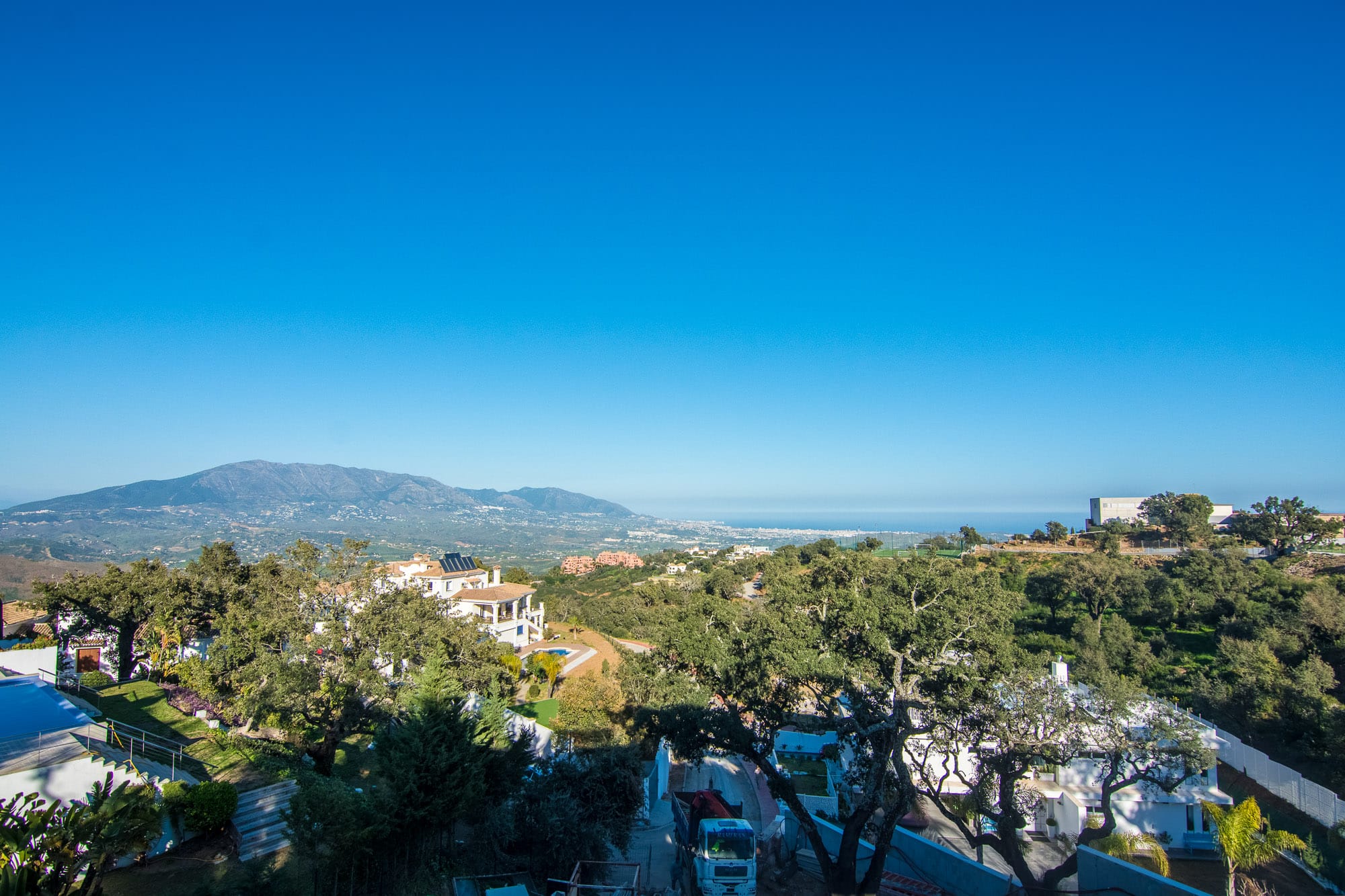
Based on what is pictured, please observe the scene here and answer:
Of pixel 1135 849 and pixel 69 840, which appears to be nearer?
pixel 69 840

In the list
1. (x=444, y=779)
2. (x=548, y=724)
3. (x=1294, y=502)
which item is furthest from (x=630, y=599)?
(x=1294, y=502)

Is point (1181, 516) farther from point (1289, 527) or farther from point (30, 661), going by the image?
point (30, 661)

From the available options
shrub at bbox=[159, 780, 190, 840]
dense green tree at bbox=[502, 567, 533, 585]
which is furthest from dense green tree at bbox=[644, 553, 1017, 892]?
dense green tree at bbox=[502, 567, 533, 585]

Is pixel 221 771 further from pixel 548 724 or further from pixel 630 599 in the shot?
pixel 630 599

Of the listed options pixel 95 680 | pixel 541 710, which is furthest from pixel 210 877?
pixel 95 680

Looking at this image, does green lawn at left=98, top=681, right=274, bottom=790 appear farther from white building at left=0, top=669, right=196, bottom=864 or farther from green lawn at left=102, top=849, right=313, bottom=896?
green lawn at left=102, top=849, right=313, bottom=896

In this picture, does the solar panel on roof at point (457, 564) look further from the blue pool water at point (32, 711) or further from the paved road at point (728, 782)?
the blue pool water at point (32, 711)
